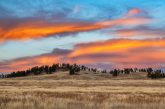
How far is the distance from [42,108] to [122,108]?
3.84m

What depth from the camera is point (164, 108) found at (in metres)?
19.6

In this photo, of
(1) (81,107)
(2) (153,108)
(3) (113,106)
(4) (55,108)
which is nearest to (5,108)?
(4) (55,108)

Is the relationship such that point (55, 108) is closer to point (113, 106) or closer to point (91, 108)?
point (91, 108)

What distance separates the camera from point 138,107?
20.1m

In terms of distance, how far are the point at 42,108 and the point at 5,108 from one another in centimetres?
175

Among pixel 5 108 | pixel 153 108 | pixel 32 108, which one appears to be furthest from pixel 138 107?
pixel 5 108

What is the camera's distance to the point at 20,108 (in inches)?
766

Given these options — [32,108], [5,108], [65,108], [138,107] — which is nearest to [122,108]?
[138,107]

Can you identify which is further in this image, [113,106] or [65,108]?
[113,106]

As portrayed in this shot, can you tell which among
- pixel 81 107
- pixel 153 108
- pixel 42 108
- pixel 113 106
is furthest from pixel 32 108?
pixel 153 108

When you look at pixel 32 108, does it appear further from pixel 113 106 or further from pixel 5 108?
pixel 113 106

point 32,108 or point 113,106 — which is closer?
point 32,108

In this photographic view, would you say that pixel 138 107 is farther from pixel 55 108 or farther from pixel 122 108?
pixel 55 108

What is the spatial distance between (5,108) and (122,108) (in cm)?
559
